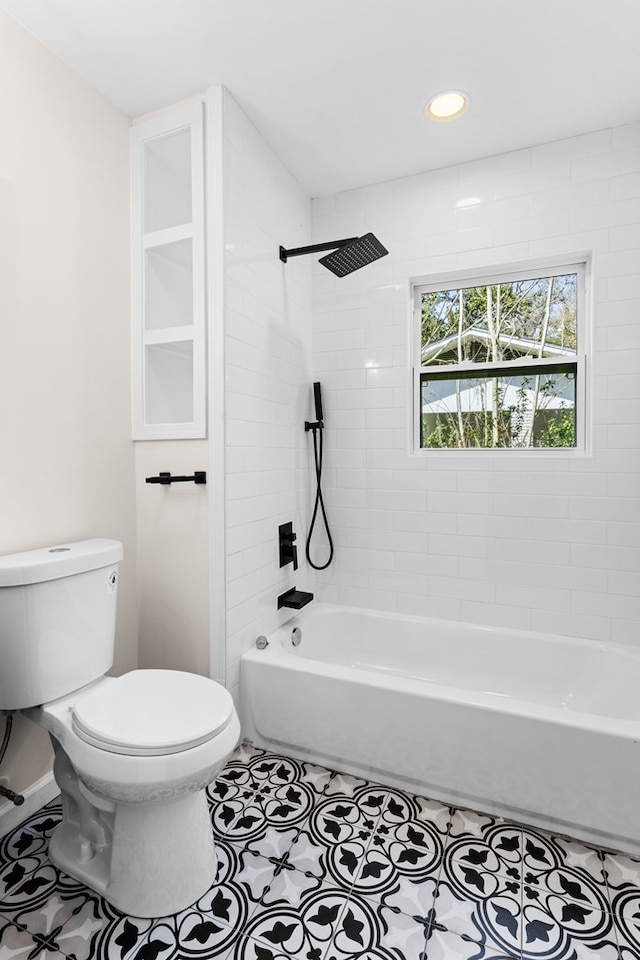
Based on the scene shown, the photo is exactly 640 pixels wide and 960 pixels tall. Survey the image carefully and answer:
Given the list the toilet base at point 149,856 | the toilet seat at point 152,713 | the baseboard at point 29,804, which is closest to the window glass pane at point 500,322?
the toilet seat at point 152,713

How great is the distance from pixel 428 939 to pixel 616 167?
109 inches

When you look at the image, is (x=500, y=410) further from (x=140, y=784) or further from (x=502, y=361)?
(x=140, y=784)

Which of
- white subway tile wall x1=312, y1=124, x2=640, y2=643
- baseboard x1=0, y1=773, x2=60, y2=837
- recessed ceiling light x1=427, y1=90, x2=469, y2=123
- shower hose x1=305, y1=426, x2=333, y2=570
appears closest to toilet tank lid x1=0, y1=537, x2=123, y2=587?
baseboard x1=0, y1=773, x2=60, y2=837

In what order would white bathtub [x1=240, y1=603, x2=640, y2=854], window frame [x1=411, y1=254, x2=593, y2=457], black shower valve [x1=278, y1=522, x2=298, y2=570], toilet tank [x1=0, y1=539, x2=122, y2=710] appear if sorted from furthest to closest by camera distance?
black shower valve [x1=278, y1=522, x2=298, y2=570] → window frame [x1=411, y1=254, x2=593, y2=457] → white bathtub [x1=240, y1=603, x2=640, y2=854] → toilet tank [x1=0, y1=539, x2=122, y2=710]

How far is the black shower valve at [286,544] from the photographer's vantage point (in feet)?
7.89

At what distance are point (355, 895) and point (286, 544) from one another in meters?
1.35

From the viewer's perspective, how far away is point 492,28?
163 cm

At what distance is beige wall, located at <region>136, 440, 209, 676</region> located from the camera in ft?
6.55

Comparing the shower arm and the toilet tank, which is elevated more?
the shower arm

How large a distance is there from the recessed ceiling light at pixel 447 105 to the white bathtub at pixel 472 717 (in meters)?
2.19

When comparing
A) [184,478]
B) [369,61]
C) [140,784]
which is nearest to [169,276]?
[184,478]

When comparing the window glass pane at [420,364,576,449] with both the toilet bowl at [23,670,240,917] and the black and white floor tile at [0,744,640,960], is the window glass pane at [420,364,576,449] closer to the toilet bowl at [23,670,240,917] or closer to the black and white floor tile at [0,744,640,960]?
the black and white floor tile at [0,744,640,960]

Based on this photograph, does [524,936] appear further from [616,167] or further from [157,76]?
[157,76]

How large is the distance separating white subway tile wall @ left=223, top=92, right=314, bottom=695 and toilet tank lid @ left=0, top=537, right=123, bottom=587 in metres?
0.48
